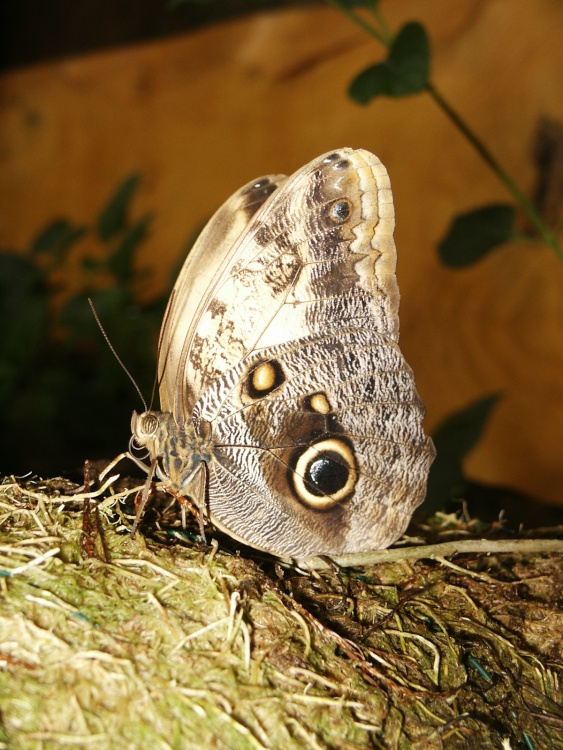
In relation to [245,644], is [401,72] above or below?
above

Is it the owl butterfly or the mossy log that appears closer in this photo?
the mossy log

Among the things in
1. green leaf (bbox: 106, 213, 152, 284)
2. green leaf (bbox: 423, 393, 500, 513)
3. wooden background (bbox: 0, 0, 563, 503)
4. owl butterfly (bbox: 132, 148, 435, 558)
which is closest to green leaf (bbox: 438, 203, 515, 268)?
green leaf (bbox: 423, 393, 500, 513)

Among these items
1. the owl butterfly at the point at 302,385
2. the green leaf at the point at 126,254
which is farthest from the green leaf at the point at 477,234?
the green leaf at the point at 126,254

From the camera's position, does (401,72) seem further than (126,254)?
No

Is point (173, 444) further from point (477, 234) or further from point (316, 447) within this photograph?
point (477, 234)

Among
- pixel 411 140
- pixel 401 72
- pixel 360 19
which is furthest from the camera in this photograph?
pixel 411 140

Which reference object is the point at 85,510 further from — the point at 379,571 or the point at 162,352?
the point at 379,571

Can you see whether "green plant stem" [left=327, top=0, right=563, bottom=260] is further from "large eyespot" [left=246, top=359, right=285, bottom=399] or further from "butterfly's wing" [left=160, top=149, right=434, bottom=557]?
"large eyespot" [left=246, top=359, right=285, bottom=399]

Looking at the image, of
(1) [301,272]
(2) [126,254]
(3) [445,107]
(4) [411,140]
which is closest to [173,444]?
(1) [301,272]
